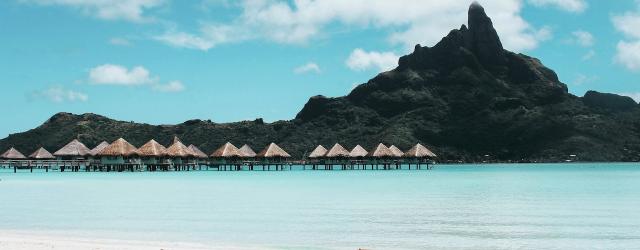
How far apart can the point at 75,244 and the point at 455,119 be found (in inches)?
5285

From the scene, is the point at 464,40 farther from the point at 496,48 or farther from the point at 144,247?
the point at 144,247

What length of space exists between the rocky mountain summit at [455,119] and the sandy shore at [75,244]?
116 metres

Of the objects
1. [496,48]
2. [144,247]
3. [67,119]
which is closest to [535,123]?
[496,48]

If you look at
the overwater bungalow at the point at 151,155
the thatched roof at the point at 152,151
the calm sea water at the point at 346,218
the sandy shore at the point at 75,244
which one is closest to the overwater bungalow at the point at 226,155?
the overwater bungalow at the point at 151,155

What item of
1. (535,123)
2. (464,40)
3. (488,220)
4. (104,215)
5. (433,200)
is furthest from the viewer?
(464,40)

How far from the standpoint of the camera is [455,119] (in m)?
148

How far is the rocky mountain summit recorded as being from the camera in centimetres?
13762

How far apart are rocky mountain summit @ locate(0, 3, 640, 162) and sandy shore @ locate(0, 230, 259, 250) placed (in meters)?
116

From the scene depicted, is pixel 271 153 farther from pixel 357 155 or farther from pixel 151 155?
pixel 151 155

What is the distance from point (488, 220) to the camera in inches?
920

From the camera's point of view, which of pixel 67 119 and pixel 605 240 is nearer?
pixel 605 240

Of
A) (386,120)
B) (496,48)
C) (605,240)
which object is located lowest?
(605,240)

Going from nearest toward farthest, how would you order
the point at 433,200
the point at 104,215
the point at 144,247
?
1. the point at 144,247
2. the point at 104,215
3. the point at 433,200

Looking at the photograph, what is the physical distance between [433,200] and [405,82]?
411ft
